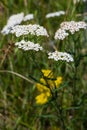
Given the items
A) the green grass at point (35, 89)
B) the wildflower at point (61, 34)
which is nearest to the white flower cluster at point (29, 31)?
the wildflower at point (61, 34)

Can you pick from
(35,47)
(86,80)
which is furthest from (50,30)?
(35,47)

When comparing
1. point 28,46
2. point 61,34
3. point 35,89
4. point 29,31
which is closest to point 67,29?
point 61,34

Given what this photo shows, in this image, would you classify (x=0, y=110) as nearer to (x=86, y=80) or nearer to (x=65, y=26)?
(x=86, y=80)

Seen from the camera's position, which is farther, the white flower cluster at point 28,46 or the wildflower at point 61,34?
the wildflower at point 61,34

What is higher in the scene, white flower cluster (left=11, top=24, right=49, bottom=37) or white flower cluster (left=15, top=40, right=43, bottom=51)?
white flower cluster (left=11, top=24, right=49, bottom=37)

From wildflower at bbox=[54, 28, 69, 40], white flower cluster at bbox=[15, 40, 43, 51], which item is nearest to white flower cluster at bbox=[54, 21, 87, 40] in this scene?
wildflower at bbox=[54, 28, 69, 40]

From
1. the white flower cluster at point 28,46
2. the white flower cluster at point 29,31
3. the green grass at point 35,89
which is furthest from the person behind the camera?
the green grass at point 35,89

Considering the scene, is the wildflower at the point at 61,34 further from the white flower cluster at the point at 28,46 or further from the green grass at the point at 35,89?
the white flower cluster at the point at 28,46

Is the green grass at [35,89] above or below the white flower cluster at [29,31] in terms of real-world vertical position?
below

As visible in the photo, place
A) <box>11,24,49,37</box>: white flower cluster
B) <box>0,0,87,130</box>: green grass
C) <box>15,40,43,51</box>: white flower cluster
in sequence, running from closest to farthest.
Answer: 1. <box>15,40,43,51</box>: white flower cluster
2. <box>11,24,49,37</box>: white flower cluster
3. <box>0,0,87,130</box>: green grass

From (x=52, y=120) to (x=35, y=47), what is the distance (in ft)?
2.80

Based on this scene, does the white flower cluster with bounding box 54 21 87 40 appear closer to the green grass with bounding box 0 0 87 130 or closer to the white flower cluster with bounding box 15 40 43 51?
the green grass with bounding box 0 0 87 130

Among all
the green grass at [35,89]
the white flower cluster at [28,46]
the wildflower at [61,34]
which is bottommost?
the green grass at [35,89]

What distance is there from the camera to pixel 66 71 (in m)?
2.78
